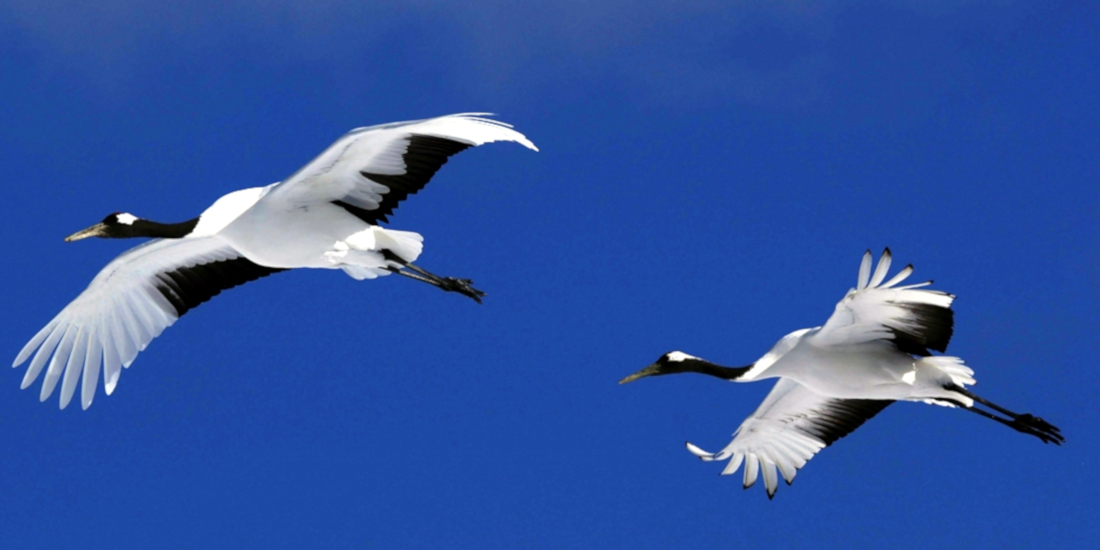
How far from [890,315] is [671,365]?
2732 millimetres

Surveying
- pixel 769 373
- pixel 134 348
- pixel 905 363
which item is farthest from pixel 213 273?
pixel 905 363

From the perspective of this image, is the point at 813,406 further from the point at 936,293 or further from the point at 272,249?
the point at 272,249

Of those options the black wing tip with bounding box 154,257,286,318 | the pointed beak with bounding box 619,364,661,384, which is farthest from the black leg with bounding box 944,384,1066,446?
the black wing tip with bounding box 154,257,286,318

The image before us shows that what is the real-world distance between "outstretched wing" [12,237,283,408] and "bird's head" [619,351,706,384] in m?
4.78

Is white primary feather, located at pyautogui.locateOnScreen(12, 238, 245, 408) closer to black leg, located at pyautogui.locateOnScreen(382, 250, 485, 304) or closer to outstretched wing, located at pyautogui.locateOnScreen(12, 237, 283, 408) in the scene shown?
outstretched wing, located at pyautogui.locateOnScreen(12, 237, 283, 408)

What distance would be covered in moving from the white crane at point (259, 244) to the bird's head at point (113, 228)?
11mm

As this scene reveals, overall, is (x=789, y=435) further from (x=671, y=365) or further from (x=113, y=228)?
(x=113, y=228)

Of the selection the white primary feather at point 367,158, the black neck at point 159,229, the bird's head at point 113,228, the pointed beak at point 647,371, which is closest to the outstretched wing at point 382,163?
the white primary feather at point 367,158

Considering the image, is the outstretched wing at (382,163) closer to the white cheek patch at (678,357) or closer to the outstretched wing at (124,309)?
the outstretched wing at (124,309)

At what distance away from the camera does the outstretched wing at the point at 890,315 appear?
11.9 metres

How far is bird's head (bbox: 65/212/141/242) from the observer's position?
→ 14.7 meters

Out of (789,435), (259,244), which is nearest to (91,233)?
(259,244)

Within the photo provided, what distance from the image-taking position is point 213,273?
1579 centimetres

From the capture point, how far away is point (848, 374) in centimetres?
1314
